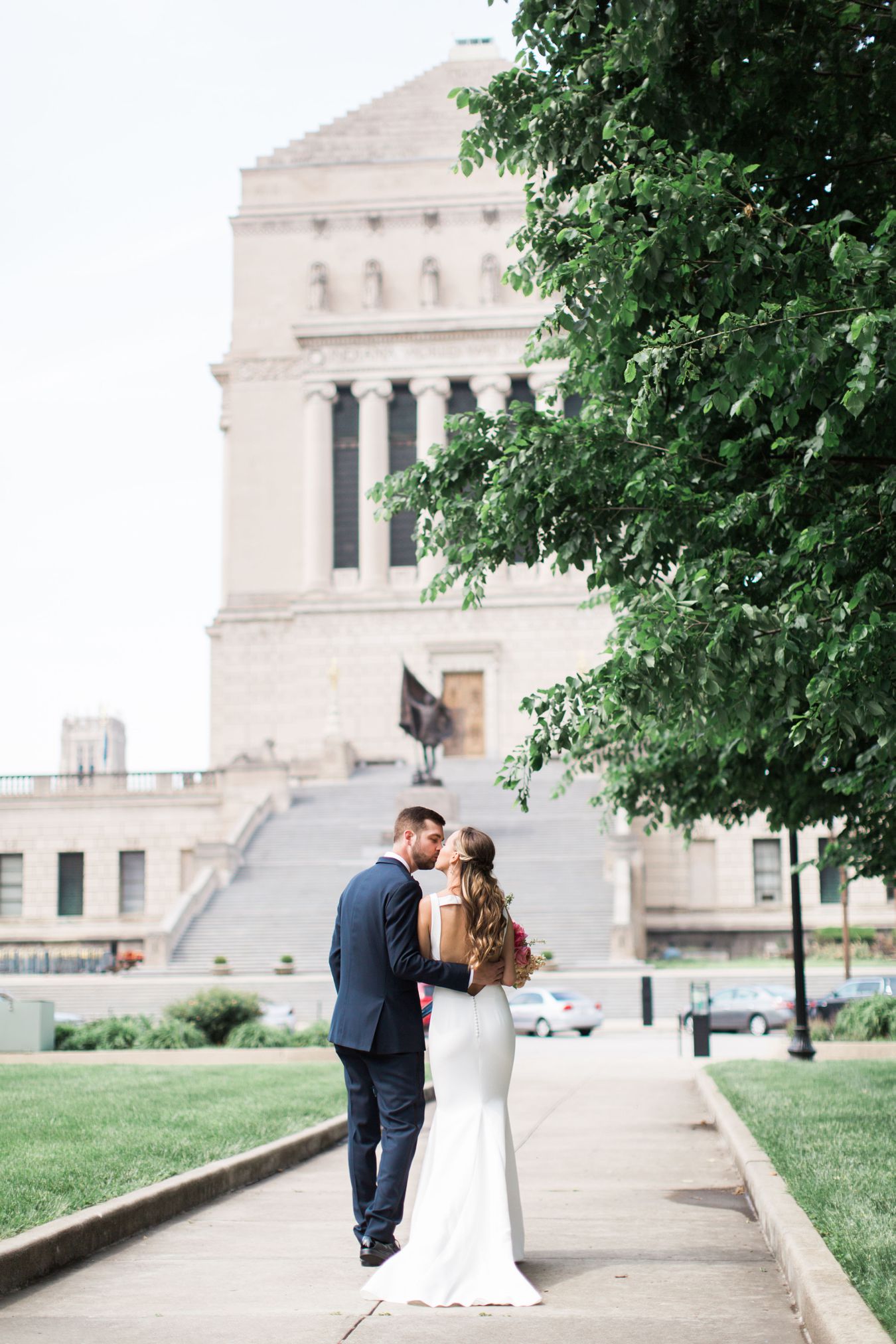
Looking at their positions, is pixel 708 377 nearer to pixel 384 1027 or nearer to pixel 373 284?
pixel 384 1027

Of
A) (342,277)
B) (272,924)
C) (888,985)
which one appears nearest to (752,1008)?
(888,985)

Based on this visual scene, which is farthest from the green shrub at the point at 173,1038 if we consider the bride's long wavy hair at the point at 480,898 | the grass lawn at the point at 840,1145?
the bride's long wavy hair at the point at 480,898

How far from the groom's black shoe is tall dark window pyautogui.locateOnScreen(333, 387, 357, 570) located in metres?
61.3

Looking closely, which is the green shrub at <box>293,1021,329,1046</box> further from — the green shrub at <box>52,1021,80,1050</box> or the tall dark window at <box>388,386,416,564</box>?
the tall dark window at <box>388,386,416,564</box>

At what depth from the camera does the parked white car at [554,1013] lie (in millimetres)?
31609

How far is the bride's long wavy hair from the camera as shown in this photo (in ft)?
24.3

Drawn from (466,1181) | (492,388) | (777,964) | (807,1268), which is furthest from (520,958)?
(492,388)

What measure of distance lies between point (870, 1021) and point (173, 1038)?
10.8m

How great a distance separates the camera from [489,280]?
70.0 m

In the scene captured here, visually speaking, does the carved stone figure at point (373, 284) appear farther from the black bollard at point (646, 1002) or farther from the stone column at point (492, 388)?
the black bollard at point (646, 1002)

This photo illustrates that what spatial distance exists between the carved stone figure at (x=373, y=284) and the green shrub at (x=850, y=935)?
3641 cm

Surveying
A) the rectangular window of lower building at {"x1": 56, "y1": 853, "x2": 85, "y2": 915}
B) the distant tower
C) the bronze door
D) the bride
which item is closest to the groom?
the bride

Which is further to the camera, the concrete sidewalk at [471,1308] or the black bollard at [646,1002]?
the black bollard at [646,1002]

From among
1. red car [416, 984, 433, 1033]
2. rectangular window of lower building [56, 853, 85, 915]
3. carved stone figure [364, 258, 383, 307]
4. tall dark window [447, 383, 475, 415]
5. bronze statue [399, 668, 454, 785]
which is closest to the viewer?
red car [416, 984, 433, 1033]
